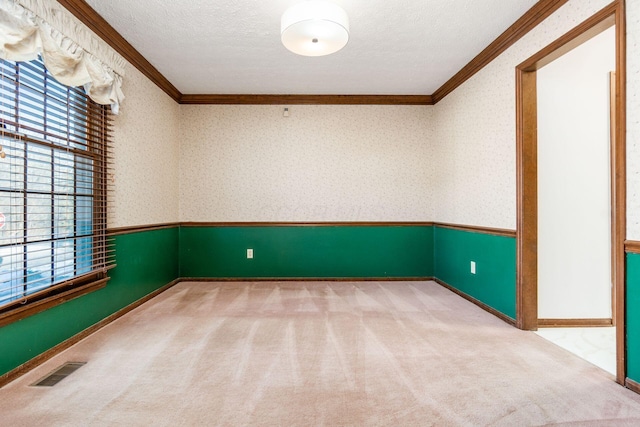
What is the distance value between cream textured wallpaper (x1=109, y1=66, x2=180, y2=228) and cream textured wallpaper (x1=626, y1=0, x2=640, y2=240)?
360 cm

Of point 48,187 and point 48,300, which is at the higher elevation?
point 48,187

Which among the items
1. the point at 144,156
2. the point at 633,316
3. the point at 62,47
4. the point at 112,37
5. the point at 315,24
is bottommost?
the point at 633,316

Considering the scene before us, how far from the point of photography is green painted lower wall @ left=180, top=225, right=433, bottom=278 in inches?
171

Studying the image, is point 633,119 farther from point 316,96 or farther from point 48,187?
point 48,187

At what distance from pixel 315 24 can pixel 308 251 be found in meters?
2.82

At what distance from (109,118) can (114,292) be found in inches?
58.5

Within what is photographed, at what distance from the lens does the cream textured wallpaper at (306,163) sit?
14.3 feet

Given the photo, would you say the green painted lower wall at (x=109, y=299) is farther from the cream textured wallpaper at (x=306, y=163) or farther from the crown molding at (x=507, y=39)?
the crown molding at (x=507, y=39)

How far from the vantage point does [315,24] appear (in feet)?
7.10

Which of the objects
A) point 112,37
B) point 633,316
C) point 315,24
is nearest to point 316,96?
point 315,24

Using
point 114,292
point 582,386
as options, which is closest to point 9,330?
point 114,292

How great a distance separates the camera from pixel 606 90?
2.72m

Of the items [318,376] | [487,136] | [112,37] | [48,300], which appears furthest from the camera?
[487,136]

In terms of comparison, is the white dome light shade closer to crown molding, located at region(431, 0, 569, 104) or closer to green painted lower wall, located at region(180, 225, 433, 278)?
crown molding, located at region(431, 0, 569, 104)
